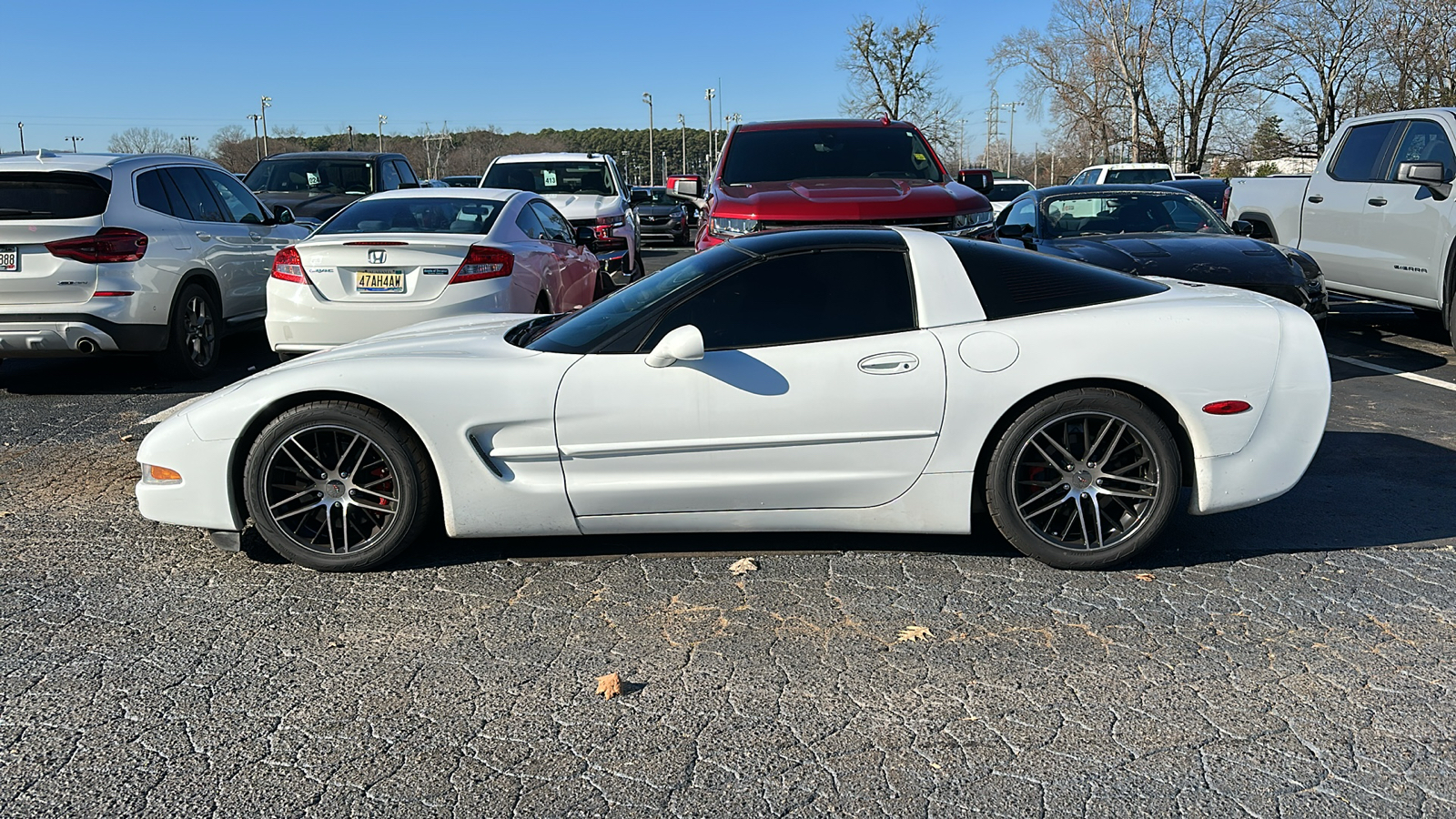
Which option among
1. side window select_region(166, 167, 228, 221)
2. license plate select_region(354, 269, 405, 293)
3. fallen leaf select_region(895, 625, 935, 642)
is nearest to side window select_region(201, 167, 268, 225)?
side window select_region(166, 167, 228, 221)

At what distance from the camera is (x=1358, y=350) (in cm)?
979

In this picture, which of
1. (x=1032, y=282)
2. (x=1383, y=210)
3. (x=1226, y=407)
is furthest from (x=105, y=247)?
(x=1383, y=210)

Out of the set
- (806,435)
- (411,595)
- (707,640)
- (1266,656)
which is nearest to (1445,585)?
(1266,656)

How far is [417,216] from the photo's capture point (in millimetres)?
8609

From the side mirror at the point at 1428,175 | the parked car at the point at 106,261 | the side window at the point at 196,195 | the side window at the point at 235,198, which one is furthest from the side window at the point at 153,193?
the side mirror at the point at 1428,175

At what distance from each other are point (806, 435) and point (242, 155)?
8624cm

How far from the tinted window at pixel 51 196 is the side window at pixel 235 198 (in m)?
1.63

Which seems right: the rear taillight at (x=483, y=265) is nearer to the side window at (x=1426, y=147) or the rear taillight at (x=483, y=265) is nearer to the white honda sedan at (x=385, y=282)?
the white honda sedan at (x=385, y=282)

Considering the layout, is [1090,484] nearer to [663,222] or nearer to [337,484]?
[337,484]

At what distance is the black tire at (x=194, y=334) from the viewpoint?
8484mm

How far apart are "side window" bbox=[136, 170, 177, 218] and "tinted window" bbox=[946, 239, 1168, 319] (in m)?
6.37

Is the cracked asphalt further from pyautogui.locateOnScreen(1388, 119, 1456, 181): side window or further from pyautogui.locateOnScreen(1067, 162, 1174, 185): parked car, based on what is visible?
pyautogui.locateOnScreen(1067, 162, 1174, 185): parked car

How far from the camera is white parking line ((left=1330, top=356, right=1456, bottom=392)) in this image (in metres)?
8.14

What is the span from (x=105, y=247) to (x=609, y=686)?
6245mm
